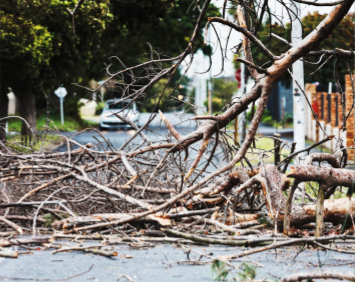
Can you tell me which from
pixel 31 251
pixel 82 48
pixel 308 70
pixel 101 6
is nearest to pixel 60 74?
pixel 82 48

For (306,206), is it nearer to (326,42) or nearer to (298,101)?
(298,101)

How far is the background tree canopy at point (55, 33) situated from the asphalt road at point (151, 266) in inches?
419

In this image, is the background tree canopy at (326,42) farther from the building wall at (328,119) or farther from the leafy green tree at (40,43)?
the leafy green tree at (40,43)

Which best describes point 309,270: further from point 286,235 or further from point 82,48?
point 82,48

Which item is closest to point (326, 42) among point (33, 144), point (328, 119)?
point (328, 119)

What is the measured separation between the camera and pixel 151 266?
496cm

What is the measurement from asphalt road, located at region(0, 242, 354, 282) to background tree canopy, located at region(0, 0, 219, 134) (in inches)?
419

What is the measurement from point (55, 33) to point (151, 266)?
18.8 m

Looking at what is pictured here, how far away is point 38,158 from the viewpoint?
691cm

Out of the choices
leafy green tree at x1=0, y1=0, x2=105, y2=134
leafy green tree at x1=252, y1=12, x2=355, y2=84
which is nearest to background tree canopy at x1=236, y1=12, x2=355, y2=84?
leafy green tree at x1=252, y1=12, x2=355, y2=84

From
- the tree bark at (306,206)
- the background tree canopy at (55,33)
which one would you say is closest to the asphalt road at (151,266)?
the tree bark at (306,206)

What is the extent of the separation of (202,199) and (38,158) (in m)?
2.05

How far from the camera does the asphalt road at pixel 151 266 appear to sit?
4.64 metres

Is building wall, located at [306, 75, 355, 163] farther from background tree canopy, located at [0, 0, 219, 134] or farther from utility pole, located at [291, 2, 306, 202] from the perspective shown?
utility pole, located at [291, 2, 306, 202]
